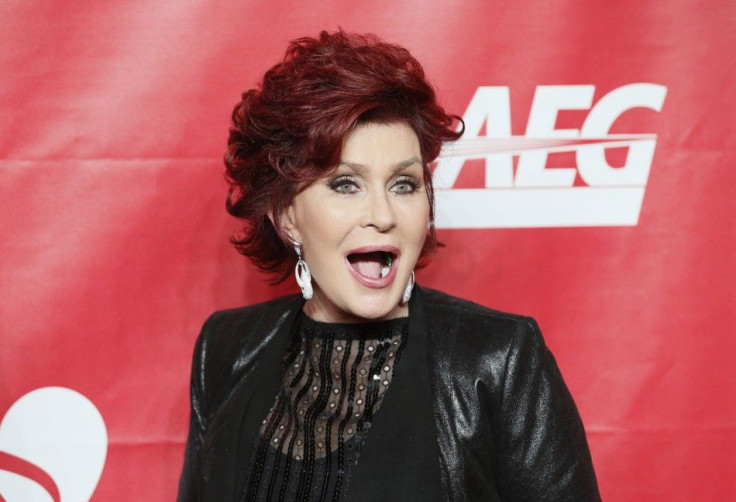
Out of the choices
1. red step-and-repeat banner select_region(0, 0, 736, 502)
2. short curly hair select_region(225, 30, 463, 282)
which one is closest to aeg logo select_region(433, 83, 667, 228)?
red step-and-repeat banner select_region(0, 0, 736, 502)

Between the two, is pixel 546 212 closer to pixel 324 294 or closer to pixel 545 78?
pixel 545 78

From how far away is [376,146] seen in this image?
5.18 feet

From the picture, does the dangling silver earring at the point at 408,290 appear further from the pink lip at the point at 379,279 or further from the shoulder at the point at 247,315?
the shoulder at the point at 247,315

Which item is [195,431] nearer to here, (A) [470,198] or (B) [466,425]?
(B) [466,425]

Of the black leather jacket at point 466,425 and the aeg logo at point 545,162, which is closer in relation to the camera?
the black leather jacket at point 466,425

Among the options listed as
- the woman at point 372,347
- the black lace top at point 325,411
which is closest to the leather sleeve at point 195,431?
the woman at point 372,347

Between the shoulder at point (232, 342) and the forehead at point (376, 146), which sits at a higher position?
the forehead at point (376, 146)

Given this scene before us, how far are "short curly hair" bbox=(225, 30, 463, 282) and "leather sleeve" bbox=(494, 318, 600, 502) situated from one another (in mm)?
399

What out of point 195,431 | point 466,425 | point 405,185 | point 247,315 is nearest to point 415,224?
point 405,185

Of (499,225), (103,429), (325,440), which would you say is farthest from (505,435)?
(103,429)

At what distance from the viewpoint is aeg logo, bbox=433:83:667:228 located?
2.04 meters

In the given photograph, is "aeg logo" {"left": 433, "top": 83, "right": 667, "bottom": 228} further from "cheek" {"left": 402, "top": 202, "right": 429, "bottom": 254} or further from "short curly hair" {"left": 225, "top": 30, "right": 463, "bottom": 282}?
"cheek" {"left": 402, "top": 202, "right": 429, "bottom": 254}

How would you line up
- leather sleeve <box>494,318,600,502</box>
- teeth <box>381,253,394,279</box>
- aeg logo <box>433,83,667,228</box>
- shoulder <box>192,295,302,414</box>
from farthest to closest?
aeg logo <box>433,83,667,228</box>, shoulder <box>192,295,302,414</box>, teeth <box>381,253,394,279</box>, leather sleeve <box>494,318,600,502</box>

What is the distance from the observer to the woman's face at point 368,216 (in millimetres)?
1572
